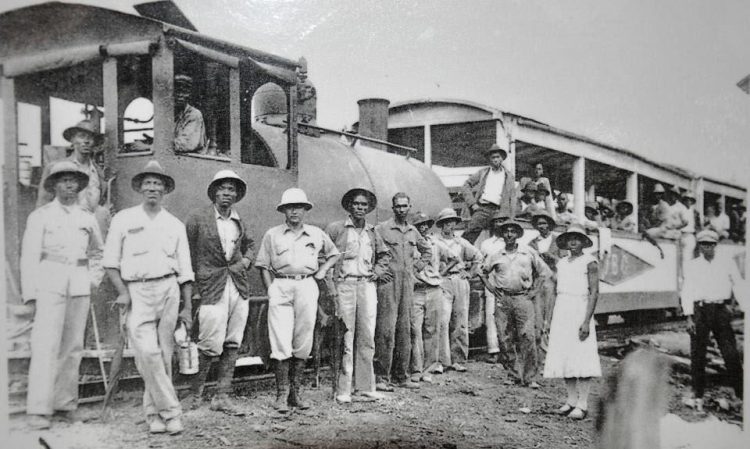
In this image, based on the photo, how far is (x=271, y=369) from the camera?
507 centimetres

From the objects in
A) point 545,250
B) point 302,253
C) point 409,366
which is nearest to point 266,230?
point 302,253

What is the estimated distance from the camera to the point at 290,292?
15.4 ft

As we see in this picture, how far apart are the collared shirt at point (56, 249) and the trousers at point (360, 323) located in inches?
77.1

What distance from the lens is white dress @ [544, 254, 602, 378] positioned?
495 centimetres

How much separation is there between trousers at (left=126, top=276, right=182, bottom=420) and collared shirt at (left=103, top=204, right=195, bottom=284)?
81 millimetres

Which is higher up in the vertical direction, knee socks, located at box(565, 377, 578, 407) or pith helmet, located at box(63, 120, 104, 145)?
pith helmet, located at box(63, 120, 104, 145)

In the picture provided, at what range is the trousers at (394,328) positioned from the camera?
554cm

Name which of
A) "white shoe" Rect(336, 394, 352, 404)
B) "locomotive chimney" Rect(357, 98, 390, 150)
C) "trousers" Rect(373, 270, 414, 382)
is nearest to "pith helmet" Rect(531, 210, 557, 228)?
"trousers" Rect(373, 270, 414, 382)

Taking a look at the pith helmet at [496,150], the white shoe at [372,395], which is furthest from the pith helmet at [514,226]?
the white shoe at [372,395]

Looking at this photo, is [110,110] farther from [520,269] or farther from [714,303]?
[714,303]

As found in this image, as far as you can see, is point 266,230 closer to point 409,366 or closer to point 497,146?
point 409,366

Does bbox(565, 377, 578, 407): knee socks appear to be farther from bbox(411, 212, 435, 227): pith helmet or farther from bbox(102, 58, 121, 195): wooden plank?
bbox(102, 58, 121, 195): wooden plank

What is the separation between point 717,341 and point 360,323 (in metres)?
2.93

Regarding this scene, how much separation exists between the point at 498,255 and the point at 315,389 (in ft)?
7.08
